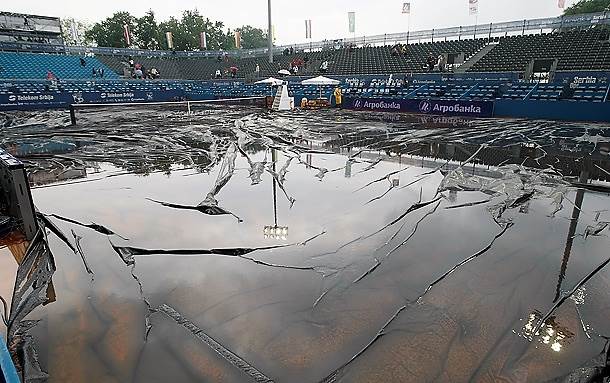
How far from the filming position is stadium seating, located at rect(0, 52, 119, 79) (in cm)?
3871

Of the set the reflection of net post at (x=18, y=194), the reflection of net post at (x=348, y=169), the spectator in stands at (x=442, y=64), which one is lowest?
the reflection of net post at (x=348, y=169)

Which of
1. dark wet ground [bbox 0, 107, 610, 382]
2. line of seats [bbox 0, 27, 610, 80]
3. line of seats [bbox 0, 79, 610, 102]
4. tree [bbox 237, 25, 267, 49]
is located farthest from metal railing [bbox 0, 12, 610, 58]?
tree [bbox 237, 25, 267, 49]

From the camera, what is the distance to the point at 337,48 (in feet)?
154

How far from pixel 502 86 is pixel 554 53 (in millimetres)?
7250

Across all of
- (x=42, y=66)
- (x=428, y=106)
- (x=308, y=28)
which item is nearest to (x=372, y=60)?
(x=428, y=106)

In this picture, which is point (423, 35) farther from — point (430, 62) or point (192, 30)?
point (192, 30)

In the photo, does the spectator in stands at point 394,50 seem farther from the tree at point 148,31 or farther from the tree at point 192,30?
the tree at point 148,31

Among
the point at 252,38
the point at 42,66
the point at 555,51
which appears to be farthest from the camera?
the point at 252,38

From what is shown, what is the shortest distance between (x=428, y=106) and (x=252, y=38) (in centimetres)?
9139

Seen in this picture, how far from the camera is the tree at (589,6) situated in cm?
5350

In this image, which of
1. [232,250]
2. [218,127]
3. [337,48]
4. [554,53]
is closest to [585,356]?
[232,250]

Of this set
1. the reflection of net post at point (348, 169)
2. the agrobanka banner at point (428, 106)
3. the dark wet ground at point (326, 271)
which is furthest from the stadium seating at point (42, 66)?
the reflection of net post at point (348, 169)

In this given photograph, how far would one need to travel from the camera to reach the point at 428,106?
23156 mm

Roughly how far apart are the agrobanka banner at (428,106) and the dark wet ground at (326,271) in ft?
37.0
